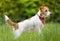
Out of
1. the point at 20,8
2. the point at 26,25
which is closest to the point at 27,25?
the point at 26,25

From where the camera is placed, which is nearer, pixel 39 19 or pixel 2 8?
pixel 39 19

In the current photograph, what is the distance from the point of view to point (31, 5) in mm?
7676

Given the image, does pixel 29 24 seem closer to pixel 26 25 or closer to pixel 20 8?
pixel 26 25

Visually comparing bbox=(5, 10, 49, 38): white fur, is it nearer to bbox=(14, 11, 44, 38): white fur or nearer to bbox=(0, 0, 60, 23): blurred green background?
bbox=(14, 11, 44, 38): white fur

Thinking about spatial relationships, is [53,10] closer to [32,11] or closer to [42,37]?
[32,11]

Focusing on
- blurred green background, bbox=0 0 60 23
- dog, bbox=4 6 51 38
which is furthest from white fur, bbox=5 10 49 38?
blurred green background, bbox=0 0 60 23

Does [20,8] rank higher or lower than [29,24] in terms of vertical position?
lower

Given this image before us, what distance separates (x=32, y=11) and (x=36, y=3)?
426 millimetres

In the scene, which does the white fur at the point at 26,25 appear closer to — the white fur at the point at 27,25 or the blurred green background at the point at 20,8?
the white fur at the point at 27,25

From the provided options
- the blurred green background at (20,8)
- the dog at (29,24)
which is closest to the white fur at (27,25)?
the dog at (29,24)

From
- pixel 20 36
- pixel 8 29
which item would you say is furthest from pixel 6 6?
pixel 20 36

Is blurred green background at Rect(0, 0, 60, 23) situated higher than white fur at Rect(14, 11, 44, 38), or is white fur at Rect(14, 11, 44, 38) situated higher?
white fur at Rect(14, 11, 44, 38)

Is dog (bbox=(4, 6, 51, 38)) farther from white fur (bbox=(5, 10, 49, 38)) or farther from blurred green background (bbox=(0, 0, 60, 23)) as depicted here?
blurred green background (bbox=(0, 0, 60, 23))

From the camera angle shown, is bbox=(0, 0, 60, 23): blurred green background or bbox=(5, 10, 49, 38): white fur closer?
bbox=(5, 10, 49, 38): white fur
